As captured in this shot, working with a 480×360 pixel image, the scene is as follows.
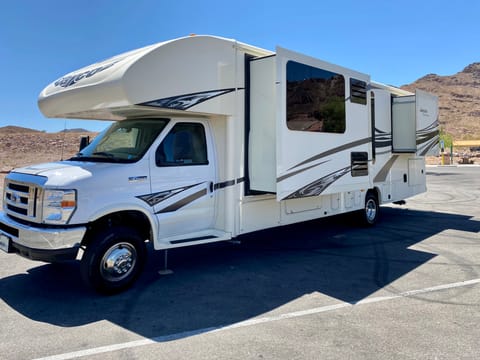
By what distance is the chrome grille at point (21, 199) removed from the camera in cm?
482

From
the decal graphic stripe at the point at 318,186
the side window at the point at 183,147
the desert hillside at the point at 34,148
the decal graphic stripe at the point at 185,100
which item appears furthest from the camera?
the desert hillside at the point at 34,148

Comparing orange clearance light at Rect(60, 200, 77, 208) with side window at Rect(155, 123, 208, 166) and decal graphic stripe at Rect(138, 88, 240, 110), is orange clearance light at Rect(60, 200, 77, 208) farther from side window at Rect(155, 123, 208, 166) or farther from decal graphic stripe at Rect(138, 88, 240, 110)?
decal graphic stripe at Rect(138, 88, 240, 110)

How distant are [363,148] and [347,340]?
503 cm

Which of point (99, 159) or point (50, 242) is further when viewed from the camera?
point (99, 159)

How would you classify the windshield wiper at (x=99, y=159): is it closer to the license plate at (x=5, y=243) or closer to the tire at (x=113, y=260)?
the tire at (x=113, y=260)

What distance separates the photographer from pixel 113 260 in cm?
502

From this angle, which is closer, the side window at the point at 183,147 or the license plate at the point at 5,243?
the license plate at the point at 5,243

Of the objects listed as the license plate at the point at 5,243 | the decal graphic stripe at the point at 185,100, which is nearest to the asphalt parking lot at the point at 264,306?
the license plate at the point at 5,243

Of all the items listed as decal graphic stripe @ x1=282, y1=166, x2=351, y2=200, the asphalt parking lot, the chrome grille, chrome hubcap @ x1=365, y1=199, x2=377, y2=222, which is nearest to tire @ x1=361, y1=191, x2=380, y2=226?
chrome hubcap @ x1=365, y1=199, x2=377, y2=222

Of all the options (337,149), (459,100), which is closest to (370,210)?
(337,149)

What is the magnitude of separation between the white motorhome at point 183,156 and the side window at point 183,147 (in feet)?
0.05

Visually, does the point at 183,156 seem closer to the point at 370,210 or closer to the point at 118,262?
the point at 118,262

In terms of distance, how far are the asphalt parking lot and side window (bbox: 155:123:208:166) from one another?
1.66 metres

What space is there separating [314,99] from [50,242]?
4.49 meters
